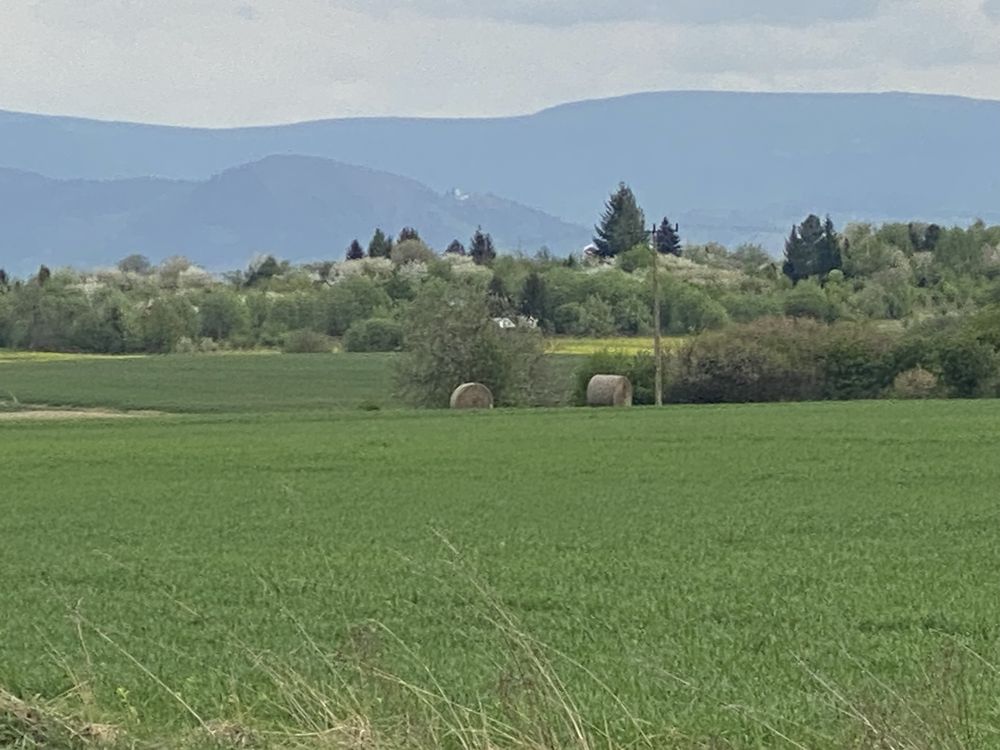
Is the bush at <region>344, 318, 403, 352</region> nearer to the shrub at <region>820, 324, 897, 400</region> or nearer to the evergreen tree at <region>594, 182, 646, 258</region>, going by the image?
the evergreen tree at <region>594, 182, 646, 258</region>

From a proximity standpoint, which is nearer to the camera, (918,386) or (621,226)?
(918,386)

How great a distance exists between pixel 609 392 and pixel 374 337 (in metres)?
48.6

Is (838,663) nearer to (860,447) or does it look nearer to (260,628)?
Answer: (260,628)

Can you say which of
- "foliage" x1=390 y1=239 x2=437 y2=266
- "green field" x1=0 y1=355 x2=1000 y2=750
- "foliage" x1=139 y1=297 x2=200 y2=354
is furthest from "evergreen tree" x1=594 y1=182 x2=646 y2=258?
"green field" x1=0 y1=355 x2=1000 y2=750

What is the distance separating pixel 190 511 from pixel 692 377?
39.5m

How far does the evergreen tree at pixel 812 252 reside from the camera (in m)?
111

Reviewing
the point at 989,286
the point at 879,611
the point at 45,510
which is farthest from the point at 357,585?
the point at 989,286

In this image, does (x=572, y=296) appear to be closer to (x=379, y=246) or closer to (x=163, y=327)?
(x=163, y=327)

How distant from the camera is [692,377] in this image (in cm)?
5919

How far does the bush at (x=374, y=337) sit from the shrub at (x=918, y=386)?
1740 inches

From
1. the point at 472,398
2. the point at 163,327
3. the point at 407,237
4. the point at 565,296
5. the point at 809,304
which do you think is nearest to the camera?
the point at 472,398

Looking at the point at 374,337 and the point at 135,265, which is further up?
the point at 135,265

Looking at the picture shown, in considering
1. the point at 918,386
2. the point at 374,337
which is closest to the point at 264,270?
the point at 374,337

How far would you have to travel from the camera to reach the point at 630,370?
198ft
